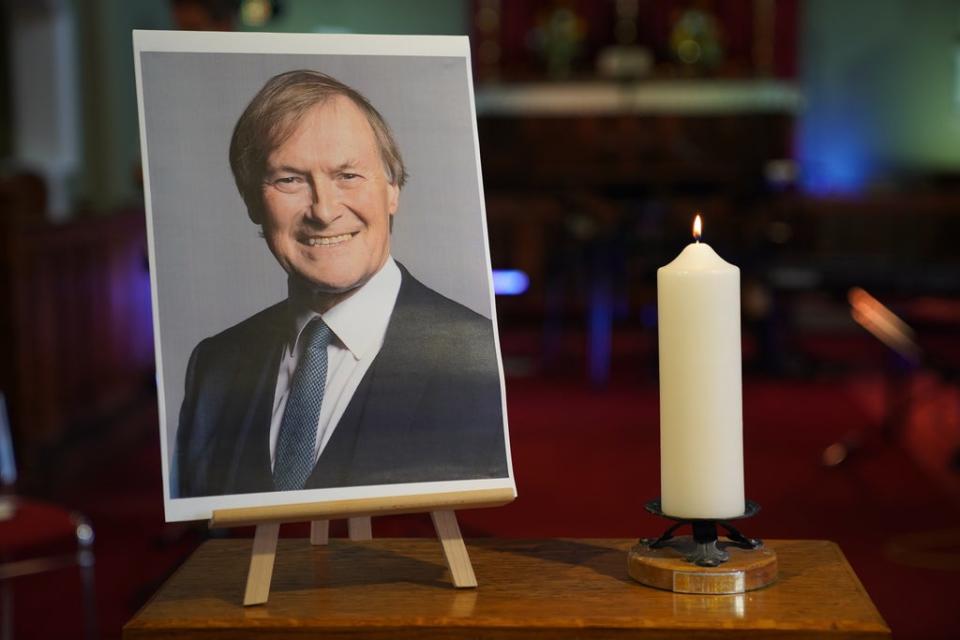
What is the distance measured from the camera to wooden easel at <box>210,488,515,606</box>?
134cm

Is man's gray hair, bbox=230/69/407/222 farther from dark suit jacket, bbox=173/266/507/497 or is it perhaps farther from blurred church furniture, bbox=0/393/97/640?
blurred church furniture, bbox=0/393/97/640

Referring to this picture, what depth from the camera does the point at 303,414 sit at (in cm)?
139

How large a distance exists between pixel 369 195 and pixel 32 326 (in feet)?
12.0

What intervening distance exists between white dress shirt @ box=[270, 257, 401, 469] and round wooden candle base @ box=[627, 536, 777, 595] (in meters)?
0.33

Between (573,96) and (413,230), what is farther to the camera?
(573,96)

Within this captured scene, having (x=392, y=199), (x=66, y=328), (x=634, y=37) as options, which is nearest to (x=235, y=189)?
(x=392, y=199)

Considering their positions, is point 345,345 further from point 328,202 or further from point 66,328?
point 66,328

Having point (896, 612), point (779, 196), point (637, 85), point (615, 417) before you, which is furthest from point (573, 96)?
point (896, 612)

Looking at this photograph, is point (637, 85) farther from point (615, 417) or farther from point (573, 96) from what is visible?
point (615, 417)

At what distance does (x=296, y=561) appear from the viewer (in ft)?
4.97

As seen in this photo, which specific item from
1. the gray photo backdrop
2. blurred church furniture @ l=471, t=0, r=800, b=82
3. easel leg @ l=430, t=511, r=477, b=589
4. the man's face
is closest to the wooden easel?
easel leg @ l=430, t=511, r=477, b=589

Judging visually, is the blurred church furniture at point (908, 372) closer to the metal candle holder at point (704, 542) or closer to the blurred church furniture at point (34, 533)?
the blurred church furniture at point (34, 533)

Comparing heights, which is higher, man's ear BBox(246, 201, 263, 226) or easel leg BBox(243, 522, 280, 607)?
man's ear BBox(246, 201, 263, 226)

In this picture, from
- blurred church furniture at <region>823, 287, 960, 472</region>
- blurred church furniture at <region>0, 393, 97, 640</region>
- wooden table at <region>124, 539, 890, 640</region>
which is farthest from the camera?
blurred church furniture at <region>823, 287, 960, 472</region>
